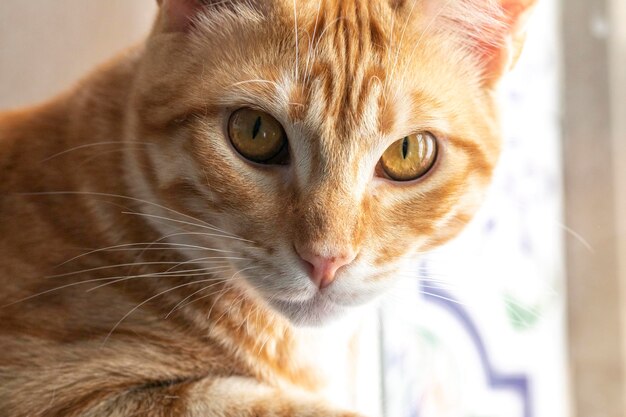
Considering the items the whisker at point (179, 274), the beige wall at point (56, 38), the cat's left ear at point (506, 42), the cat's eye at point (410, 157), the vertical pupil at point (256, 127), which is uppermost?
the beige wall at point (56, 38)

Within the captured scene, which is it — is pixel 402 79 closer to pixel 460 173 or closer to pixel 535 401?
pixel 460 173

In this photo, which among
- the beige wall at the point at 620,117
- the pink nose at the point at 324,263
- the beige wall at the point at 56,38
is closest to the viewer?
the pink nose at the point at 324,263

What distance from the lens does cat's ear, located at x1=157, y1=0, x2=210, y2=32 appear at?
111 centimetres

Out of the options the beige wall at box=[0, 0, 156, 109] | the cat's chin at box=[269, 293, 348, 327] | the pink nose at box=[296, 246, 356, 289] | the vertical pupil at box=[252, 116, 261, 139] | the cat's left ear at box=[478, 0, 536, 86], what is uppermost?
the beige wall at box=[0, 0, 156, 109]

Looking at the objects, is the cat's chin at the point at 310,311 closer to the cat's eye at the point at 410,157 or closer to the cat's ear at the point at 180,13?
the cat's eye at the point at 410,157

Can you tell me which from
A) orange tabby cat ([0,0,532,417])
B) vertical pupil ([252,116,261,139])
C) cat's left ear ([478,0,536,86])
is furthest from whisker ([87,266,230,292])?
cat's left ear ([478,0,536,86])

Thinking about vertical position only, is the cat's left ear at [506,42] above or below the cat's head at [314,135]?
above

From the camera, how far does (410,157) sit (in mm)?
1077

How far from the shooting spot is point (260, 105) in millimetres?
994

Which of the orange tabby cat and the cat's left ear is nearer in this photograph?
the orange tabby cat

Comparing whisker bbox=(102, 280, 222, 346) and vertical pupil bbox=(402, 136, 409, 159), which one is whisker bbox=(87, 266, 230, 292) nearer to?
whisker bbox=(102, 280, 222, 346)

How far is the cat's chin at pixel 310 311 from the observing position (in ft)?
3.38

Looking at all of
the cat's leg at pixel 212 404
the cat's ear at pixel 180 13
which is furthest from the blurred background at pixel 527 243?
the cat's ear at pixel 180 13

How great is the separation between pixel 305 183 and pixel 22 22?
1.02 meters
